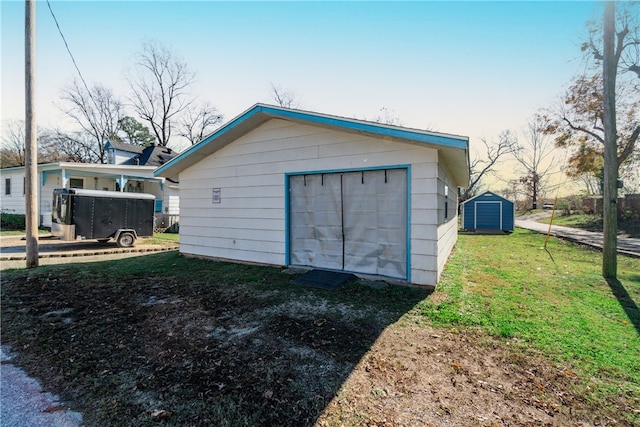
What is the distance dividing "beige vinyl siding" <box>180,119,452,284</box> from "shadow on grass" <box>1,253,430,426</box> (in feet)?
3.76

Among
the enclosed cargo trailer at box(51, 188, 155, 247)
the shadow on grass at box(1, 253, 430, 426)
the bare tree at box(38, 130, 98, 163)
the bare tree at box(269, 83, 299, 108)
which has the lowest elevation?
the shadow on grass at box(1, 253, 430, 426)

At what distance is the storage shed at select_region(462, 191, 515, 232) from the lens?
1739cm

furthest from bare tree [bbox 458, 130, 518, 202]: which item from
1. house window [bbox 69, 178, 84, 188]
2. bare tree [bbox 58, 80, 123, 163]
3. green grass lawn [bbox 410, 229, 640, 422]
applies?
bare tree [bbox 58, 80, 123, 163]

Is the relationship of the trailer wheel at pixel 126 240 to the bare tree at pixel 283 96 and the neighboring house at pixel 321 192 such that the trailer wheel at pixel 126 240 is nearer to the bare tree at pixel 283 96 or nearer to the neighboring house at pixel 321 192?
the neighboring house at pixel 321 192

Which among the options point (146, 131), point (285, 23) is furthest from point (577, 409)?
point (146, 131)

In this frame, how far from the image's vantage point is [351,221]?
5.93m

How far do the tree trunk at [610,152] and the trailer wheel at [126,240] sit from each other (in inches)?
558

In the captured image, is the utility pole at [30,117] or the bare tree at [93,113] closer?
the utility pole at [30,117]

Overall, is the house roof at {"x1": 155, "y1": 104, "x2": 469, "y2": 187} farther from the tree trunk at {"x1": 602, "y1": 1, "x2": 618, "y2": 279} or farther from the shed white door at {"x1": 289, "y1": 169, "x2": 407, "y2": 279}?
the tree trunk at {"x1": 602, "y1": 1, "x2": 618, "y2": 279}

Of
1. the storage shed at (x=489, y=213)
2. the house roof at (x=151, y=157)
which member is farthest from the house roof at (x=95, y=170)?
the storage shed at (x=489, y=213)

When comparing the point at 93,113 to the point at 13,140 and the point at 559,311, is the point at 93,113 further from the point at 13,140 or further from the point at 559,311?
the point at 559,311

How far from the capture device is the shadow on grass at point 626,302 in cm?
402

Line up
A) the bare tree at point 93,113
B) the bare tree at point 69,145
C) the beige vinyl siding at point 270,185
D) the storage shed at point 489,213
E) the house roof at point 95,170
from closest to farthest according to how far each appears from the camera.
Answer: the beige vinyl siding at point 270,185 < the house roof at point 95,170 < the storage shed at point 489,213 < the bare tree at point 93,113 < the bare tree at point 69,145

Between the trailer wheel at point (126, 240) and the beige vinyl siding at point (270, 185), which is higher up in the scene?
the beige vinyl siding at point (270, 185)
